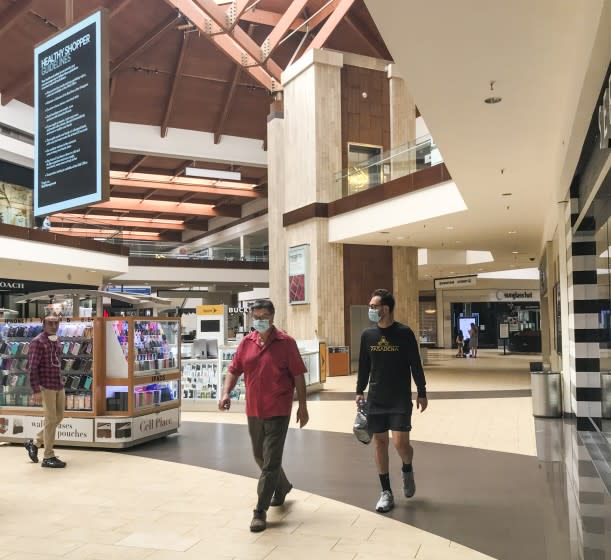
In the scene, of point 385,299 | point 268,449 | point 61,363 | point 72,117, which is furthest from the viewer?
point 61,363

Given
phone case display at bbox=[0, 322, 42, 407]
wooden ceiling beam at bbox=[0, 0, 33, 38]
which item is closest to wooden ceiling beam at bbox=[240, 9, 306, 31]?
wooden ceiling beam at bbox=[0, 0, 33, 38]

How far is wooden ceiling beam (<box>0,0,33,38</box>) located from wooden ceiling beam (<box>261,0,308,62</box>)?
7.20 meters

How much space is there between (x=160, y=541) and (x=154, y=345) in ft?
14.2

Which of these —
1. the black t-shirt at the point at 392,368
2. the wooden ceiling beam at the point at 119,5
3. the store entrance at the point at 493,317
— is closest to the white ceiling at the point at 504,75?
the black t-shirt at the point at 392,368

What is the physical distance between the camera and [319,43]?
21016 mm

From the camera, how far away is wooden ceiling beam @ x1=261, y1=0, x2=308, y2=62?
796 inches

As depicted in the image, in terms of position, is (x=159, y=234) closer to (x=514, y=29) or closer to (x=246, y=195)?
(x=246, y=195)

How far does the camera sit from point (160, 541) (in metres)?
4.23

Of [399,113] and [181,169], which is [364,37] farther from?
[181,169]

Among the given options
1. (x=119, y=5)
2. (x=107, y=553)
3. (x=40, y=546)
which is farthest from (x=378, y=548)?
(x=119, y=5)

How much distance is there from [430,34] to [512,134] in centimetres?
330

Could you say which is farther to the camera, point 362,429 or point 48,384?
point 48,384

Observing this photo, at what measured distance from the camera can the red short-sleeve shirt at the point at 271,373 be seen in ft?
15.2

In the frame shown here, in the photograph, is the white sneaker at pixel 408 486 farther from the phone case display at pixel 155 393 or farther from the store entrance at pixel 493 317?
the store entrance at pixel 493 317
